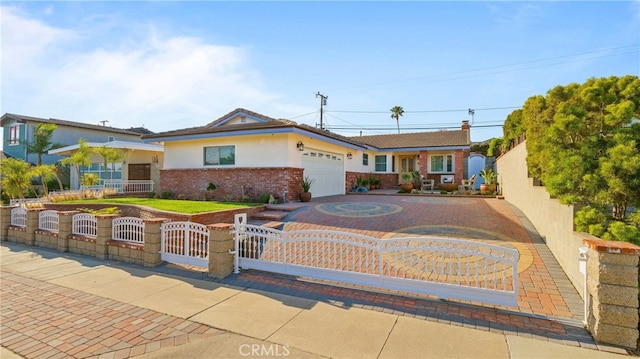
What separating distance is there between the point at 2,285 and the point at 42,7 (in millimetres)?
6383

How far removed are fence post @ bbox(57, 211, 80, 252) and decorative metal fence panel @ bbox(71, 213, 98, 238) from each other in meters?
0.11

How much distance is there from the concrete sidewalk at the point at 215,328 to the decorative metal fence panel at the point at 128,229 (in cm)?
202

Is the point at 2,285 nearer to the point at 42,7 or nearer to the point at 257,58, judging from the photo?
the point at 42,7

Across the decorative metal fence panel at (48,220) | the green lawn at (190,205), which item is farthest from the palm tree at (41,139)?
the decorative metal fence panel at (48,220)

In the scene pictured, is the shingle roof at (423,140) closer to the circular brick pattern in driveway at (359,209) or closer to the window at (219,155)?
the circular brick pattern in driveway at (359,209)

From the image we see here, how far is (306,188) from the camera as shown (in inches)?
571

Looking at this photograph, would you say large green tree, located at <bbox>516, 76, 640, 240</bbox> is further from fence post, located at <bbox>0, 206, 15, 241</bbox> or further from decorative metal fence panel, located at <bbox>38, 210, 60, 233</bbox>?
fence post, located at <bbox>0, 206, 15, 241</bbox>

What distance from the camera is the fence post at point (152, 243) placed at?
709 centimetres

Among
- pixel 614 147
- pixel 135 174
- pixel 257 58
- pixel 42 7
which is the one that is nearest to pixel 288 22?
pixel 257 58

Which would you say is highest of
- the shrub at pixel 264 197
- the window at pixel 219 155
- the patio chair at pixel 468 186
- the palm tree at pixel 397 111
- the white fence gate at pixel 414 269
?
the palm tree at pixel 397 111

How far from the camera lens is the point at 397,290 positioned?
524 cm

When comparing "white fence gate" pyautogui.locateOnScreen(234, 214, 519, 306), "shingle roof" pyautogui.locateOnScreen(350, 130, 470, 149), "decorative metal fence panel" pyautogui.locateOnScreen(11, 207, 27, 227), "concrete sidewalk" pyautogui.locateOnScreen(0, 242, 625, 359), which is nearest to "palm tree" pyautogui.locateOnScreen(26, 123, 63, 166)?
"decorative metal fence panel" pyautogui.locateOnScreen(11, 207, 27, 227)

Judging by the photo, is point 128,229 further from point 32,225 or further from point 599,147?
point 599,147

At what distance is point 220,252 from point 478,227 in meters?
6.89
